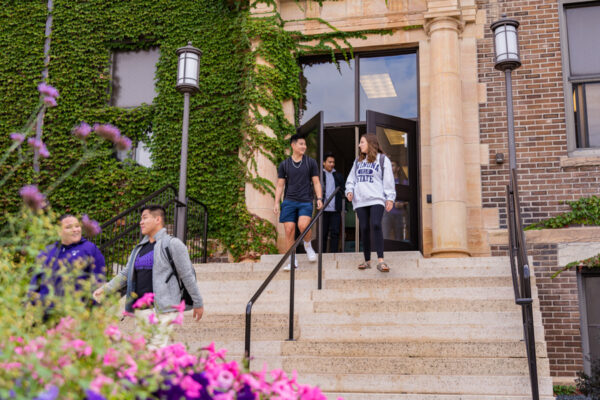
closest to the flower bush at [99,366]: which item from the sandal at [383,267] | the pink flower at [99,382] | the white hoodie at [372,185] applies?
the pink flower at [99,382]

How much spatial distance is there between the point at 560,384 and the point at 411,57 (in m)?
5.69

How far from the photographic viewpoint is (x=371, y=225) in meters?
7.18

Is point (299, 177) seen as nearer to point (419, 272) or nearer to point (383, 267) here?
point (383, 267)

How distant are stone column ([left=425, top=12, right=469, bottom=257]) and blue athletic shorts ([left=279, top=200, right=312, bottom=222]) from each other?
232 centimetres

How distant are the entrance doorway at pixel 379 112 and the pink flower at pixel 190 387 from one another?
313 inches

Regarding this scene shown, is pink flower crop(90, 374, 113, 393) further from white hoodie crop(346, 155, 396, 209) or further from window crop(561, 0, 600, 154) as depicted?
window crop(561, 0, 600, 154)

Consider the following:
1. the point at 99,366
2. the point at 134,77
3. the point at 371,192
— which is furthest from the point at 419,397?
the point at 134,77

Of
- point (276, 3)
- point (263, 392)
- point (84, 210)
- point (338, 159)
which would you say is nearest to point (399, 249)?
point (338, 159)

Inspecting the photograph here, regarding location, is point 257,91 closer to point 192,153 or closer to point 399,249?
point 192,153

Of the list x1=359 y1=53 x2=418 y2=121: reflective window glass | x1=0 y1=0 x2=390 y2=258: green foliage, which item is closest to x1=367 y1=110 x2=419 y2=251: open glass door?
x1=359 y1=53 x2=418 y2=121: reflective window glass

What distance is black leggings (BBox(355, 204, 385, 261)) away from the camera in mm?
7035

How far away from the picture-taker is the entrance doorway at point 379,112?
991 centimetres

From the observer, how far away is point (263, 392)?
2.02 metres

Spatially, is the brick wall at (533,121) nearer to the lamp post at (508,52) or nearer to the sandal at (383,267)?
the lamp post at (508,52)
